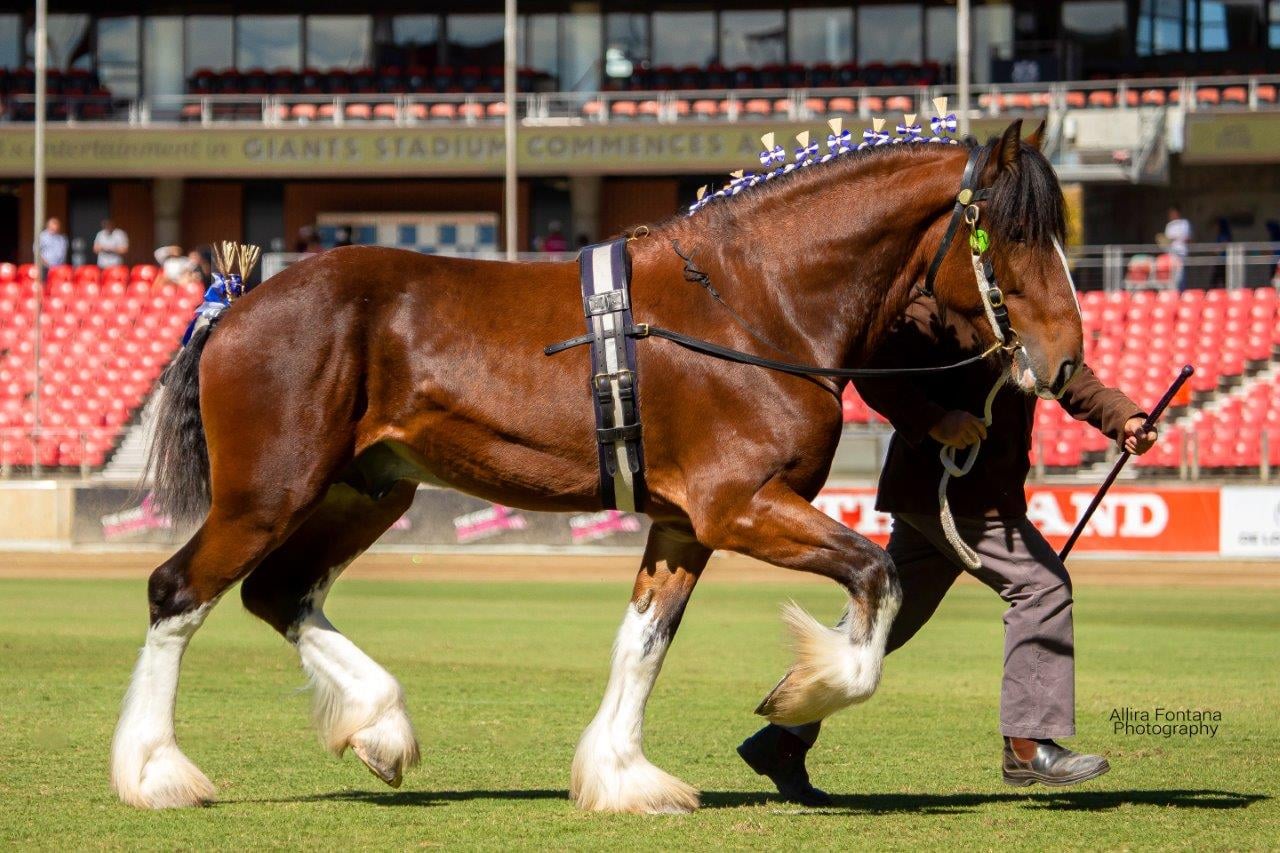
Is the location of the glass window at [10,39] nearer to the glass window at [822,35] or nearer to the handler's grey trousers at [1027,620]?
the glass window at [822,35]

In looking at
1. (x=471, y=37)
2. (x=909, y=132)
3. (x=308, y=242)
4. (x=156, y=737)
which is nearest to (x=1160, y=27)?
(x=471, y=37)

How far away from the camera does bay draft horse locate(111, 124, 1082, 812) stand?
19.6 ft

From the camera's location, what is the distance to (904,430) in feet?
20.8

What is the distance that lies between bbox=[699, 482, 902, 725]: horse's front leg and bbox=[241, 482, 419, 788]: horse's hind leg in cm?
144

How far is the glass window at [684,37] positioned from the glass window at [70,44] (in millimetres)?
12162

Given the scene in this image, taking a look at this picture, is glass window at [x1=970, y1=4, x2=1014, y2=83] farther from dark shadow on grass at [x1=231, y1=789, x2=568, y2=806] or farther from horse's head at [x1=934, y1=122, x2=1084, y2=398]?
dark shadow on grass at [x1=231, y1=789, x2=568, y2=806]

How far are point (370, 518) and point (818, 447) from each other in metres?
1.91

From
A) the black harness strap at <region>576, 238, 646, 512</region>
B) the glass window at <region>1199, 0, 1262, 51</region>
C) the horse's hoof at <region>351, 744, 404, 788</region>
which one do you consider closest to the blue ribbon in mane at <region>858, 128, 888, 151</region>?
the black harness strap at <region>576, 238, 646, 512</region>

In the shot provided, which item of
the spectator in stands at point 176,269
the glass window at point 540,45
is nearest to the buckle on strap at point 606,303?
the spectator in stands at point 176,269

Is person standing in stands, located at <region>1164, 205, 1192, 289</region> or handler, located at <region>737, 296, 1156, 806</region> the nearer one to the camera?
handler, located at <region>737, 296, 1156, 806</region>

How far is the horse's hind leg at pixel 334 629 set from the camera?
6.23 m

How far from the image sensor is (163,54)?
119 ft

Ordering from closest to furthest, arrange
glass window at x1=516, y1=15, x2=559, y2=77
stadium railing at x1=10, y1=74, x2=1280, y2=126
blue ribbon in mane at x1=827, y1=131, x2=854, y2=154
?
blue ribbon in mane at x1=827, y1=131, x2=854, y2=154, stadium railing at x1=10, y1=74, x2=1280, y2=126, glass window at x1=516, y1=15, x2=559, y2=77

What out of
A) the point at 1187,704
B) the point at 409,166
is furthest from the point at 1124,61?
the point at 1187,704
